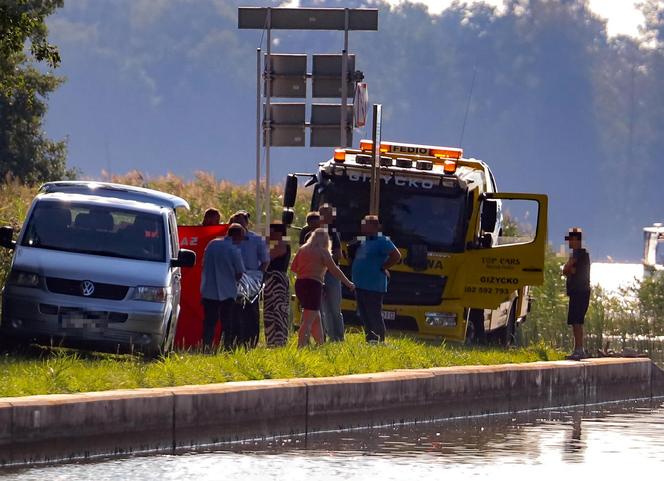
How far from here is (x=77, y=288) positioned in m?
18.1

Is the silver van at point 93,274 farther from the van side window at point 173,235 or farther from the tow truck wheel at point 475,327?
the tow truck wheel at point 475,327

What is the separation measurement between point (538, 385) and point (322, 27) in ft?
30.9

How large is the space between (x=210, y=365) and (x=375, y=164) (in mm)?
7209

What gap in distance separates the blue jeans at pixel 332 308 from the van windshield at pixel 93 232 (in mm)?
2725

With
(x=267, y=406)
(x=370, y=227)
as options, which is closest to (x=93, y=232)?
(x=370, y=227)

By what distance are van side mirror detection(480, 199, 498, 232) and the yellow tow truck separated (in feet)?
0.04

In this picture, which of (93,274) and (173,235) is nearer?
(93,274)

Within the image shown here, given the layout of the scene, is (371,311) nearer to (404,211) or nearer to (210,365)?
(404,211)

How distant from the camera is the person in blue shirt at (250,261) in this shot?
20.2 m

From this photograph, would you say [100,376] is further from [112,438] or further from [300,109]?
[300,109]

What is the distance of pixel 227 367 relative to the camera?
16438 millimetres

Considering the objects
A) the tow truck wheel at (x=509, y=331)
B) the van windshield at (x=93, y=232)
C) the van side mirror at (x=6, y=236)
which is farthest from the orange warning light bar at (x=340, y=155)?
the van side mirror at (x=6, y=236)

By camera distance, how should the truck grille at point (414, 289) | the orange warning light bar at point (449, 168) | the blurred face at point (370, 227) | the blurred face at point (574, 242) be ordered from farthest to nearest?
the orange warning light bar at point (449, 168)
the truck grille at point (414, 289)
the blurred face at point (574, 242)
the blurred face at point (370, 227)

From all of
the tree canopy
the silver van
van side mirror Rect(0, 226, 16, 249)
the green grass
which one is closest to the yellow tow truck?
the green grass
